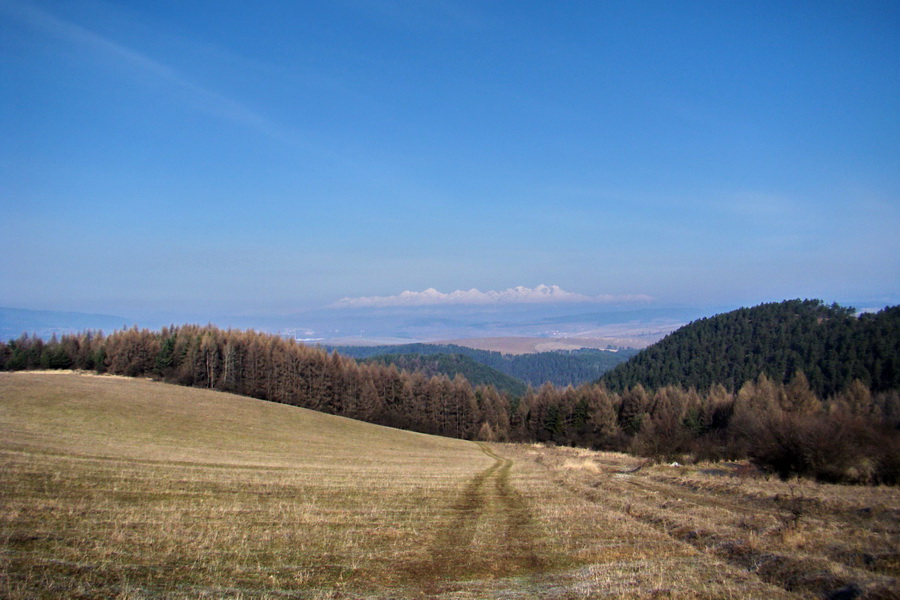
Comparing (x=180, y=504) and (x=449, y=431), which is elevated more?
(x=180, y=504)

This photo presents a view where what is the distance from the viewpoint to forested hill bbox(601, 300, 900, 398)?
117688 mm

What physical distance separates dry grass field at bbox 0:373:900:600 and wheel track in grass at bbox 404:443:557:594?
0.07 m

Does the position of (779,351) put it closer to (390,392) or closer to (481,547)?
(390,392)

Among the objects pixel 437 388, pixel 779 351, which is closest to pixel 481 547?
pixel 437 388

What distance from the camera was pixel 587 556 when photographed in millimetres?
12250

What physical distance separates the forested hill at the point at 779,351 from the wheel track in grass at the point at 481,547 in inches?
4822

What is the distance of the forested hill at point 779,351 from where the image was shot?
118 m

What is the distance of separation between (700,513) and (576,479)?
12.2m

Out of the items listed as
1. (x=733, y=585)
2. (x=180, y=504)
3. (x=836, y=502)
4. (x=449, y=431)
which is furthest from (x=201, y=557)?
(x=449, y=431)

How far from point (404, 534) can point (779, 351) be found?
543ft

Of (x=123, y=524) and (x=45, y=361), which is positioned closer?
(x=123, y=524)

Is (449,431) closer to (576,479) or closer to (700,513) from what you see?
(576,479)

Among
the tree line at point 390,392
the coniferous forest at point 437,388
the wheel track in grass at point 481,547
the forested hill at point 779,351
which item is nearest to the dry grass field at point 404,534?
the wheel track in grass at point 481,547

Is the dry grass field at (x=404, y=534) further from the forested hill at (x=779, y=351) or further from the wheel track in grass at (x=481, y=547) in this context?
the forested hill at (x=779, y=351)
